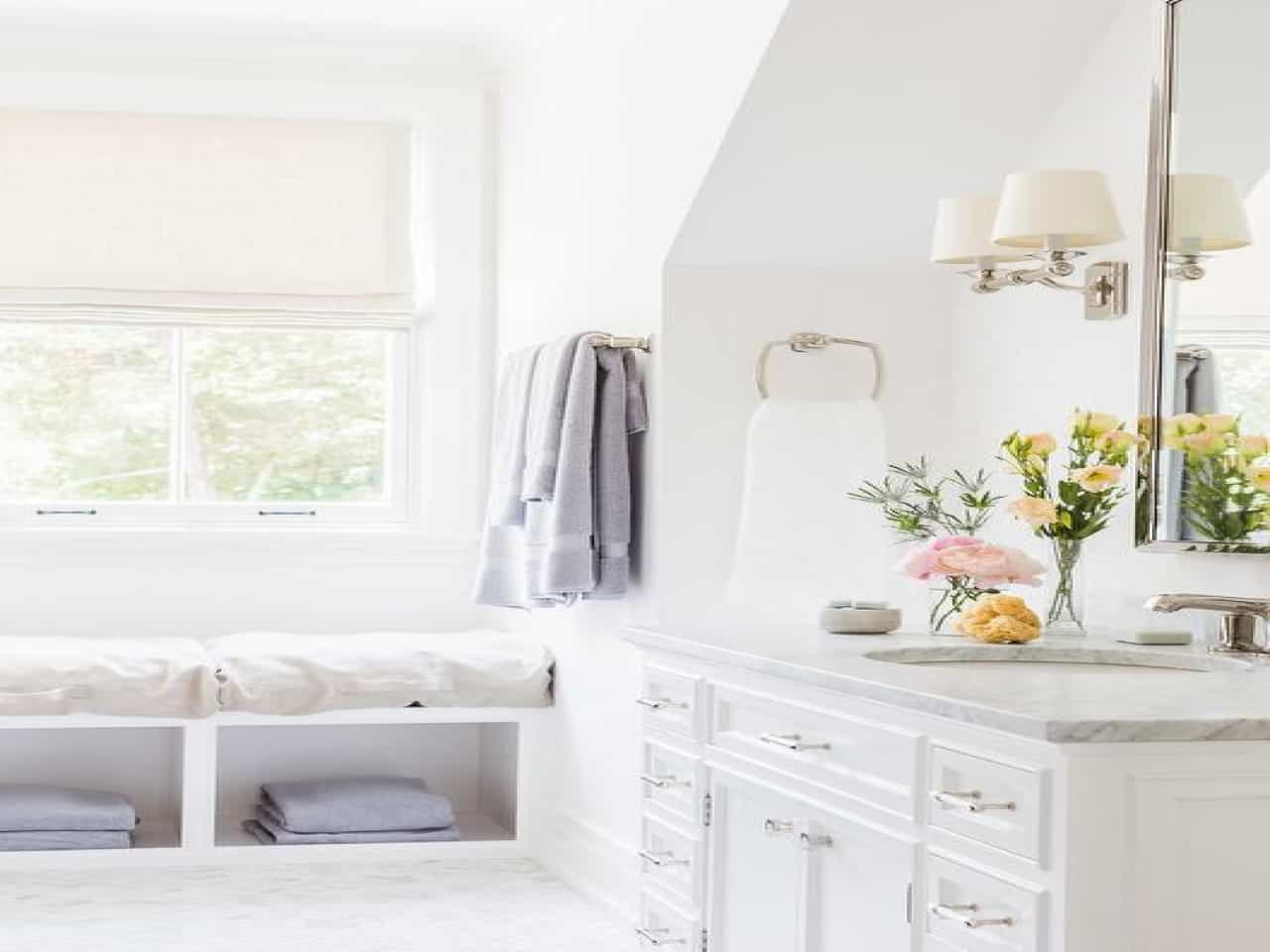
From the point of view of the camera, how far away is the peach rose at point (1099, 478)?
264 centimetres

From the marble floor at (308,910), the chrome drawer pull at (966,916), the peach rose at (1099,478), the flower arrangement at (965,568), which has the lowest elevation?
the marble floor at (308,910)

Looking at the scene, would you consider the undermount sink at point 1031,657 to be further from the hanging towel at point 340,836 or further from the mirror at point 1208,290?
the hanging towel at point 340,836

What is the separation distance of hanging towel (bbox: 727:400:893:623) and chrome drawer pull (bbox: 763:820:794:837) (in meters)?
1.16

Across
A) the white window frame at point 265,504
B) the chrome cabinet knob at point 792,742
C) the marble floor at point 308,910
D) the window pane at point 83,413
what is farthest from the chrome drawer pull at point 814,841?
the window pane at point 83,413

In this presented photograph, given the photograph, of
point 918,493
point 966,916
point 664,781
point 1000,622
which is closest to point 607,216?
point 918,493

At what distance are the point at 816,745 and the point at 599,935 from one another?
5.00 feet

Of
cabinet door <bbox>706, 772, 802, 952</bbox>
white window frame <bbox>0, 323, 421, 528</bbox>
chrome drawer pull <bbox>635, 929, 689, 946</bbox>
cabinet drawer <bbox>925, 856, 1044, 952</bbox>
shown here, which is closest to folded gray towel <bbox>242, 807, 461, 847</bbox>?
white window frame <bbox>0, 323, 421, 528</bbox>

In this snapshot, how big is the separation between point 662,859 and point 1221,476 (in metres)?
0.99

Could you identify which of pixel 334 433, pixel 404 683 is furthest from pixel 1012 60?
pixel 334 433

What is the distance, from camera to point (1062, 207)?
2775 mm

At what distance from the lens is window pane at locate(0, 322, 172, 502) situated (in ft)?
15.6

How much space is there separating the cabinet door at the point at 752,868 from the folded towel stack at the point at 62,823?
6.56 ft

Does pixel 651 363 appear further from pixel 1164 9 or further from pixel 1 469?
pixel 1 469

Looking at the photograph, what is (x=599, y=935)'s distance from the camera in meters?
3.63
